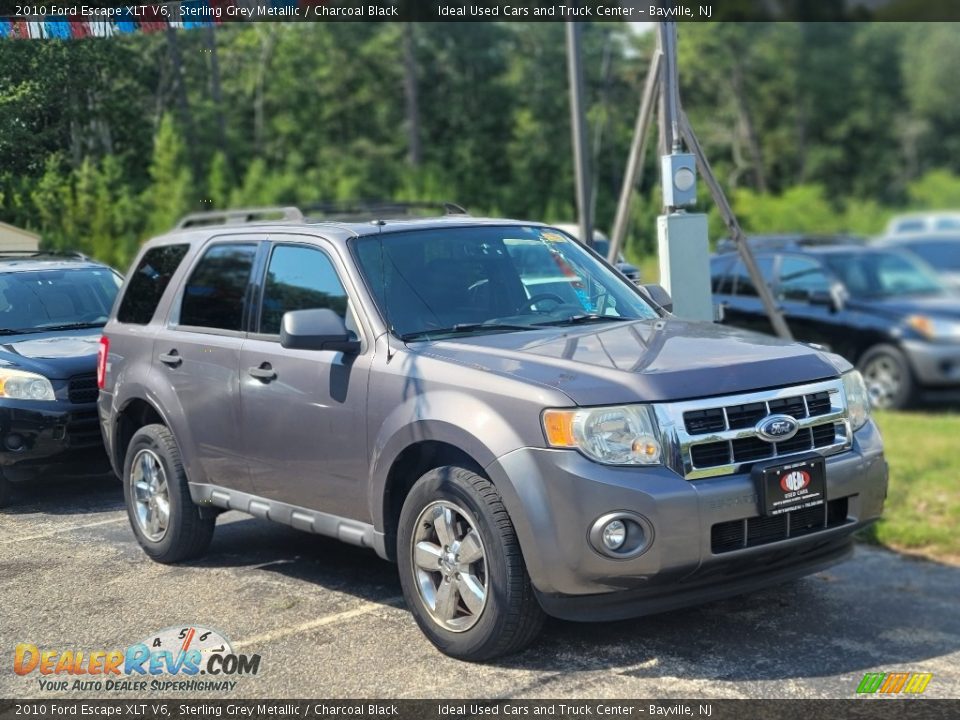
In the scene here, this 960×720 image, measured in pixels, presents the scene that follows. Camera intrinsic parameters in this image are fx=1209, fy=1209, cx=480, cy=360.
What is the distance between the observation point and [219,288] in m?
6.38

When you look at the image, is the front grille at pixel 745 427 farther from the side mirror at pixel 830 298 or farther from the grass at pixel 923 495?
the side mirror at pixel 830 298

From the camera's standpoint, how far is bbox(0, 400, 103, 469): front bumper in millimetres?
5945

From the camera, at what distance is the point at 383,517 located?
525cm

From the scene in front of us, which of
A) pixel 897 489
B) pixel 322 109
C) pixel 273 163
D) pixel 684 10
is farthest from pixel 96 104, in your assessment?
pixel 322 109

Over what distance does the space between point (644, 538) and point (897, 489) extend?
4763 millimetres

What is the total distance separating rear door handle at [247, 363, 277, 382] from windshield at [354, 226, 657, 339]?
0.64 meters

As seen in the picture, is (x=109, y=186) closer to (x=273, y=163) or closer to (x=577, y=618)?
(x=577, y=618)

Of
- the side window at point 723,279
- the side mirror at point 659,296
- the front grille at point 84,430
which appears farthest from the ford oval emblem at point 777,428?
the side window at point 723,279

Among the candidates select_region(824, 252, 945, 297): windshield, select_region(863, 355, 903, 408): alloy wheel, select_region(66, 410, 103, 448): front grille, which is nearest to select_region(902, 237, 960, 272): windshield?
select_region(824, 252, 945, 297): windshield

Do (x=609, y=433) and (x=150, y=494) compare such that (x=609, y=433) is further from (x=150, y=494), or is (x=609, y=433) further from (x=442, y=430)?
(x=150, y=494)

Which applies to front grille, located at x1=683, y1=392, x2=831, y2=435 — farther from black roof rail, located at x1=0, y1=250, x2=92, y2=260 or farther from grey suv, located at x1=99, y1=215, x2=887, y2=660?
black roof rail, located at x1=0, y1=250, x2=92, y2=260

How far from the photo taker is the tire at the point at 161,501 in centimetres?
625

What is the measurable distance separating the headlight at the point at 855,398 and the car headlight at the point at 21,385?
3.99m

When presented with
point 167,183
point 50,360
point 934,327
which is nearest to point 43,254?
point 50,360
